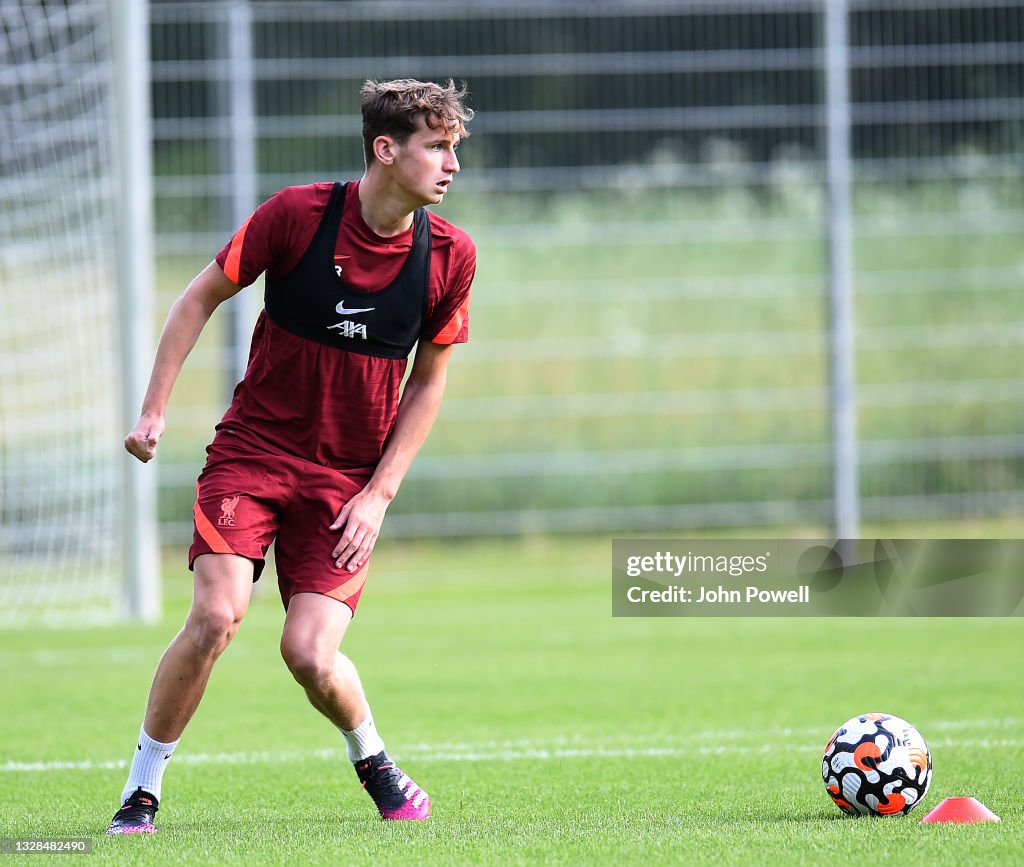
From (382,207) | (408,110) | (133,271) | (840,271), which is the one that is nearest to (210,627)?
(382,207)

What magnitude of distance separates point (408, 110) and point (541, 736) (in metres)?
2.72

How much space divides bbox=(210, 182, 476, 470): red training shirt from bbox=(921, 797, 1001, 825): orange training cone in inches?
70.3

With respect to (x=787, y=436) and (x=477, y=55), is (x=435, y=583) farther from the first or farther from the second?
(x=477, y=55)

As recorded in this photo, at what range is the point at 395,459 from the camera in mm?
4617

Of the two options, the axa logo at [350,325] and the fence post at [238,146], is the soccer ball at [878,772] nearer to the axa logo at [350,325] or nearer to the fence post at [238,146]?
the axa logo at [350,325]

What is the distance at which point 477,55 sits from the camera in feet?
41.2

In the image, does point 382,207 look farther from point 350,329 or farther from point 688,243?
point 688,243

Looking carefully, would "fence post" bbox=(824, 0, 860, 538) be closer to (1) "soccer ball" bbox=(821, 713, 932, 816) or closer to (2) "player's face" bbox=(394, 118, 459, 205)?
(1) "soccer ball" bbox=(821, 713, 932, 816)

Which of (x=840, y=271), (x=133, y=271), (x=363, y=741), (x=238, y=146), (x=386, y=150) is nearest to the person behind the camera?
(x=386, y=150)

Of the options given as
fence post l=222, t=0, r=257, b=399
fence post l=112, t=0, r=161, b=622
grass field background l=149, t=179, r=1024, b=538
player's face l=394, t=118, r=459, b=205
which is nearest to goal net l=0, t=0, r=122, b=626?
fence post l=112, t=0, r=161, b=622

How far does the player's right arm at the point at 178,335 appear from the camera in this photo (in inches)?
172

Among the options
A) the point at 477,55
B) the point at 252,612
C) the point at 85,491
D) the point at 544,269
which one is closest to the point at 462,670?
the point at 252,612

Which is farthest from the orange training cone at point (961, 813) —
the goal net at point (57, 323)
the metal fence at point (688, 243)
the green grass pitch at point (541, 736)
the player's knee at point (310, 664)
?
the metal fence at point (688, 243)

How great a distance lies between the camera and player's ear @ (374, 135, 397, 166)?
4.44 meters
